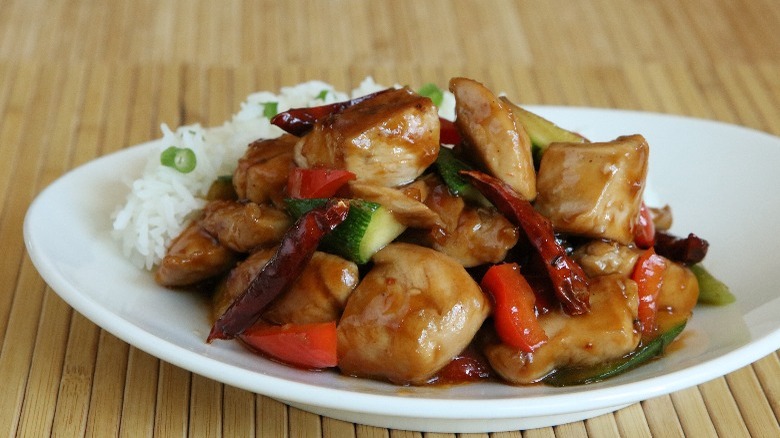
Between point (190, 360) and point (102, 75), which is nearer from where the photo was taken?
point (190, 360)

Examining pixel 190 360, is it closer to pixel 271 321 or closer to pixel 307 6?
pixel 271 321

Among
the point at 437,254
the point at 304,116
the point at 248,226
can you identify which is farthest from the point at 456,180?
the point at 248,226

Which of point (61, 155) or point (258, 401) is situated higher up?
point (258, 401)

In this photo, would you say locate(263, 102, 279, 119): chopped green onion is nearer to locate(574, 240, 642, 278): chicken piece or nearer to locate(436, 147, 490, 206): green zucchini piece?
locate(436, 147, 490, 206): green zucchini piece

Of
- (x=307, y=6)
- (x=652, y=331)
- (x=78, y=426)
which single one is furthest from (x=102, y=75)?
(x=652, y=331)

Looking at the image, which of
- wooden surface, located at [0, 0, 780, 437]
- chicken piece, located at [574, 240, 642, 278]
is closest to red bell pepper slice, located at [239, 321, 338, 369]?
wooden surface, located at [0, 0, 780, 437]

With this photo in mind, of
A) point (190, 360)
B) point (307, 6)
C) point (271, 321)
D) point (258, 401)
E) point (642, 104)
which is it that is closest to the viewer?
point (190, 360)

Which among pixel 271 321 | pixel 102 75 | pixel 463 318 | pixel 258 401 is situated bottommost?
pixel 102 75
